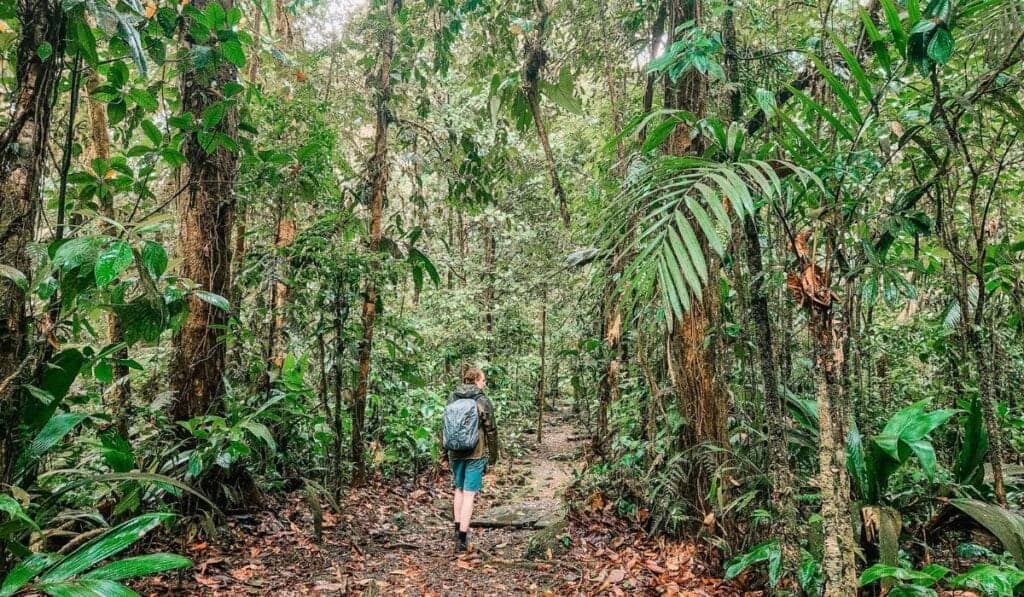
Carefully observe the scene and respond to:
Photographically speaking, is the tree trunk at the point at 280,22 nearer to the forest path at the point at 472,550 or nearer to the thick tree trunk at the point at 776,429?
the forest path at the point at 472,550

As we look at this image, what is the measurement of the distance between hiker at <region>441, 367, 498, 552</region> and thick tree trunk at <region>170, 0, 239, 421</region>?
1.87m

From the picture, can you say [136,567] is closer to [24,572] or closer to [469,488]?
[24,572]

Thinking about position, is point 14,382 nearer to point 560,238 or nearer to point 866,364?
point 866,364

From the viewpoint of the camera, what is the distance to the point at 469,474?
4.65 meters

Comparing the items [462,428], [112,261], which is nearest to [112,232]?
[112,261]

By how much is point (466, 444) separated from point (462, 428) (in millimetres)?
142

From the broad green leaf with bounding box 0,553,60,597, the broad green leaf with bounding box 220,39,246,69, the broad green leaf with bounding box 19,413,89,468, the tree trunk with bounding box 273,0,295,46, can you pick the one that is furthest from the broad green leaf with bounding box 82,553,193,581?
the tree trunk with bounding box 273,0,295,46

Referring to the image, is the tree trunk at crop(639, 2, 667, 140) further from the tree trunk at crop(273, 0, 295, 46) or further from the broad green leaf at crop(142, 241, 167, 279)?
the tree trunk at crop(273, 0, 295, 46)

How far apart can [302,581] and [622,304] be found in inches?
117

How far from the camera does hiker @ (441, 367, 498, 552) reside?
455cm

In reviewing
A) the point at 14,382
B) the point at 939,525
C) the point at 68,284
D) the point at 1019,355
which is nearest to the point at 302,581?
the point at 14,382

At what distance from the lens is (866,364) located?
622 cm

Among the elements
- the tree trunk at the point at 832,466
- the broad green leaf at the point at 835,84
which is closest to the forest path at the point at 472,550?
the tree trunk at the point at 832,466

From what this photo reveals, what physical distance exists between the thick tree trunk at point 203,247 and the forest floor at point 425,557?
1.03m
